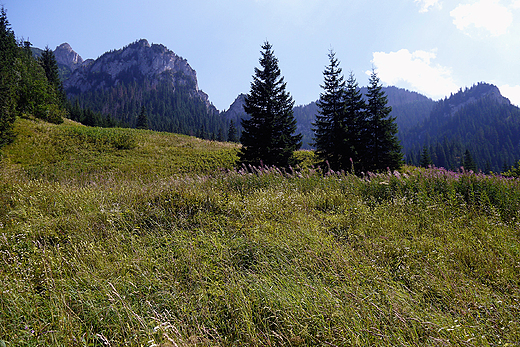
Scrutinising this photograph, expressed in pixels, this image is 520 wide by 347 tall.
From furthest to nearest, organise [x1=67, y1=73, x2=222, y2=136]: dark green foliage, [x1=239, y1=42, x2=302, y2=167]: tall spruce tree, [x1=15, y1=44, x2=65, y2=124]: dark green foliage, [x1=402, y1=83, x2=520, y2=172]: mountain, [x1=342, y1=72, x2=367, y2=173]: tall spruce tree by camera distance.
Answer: [x1=67, y1=73, x2=222, y2=136]: dark green foliage
[x1=402, y1=83, x2=520, y2=172]: mountain
[x1=15, y1=44, x2=65, y2=124]: dark green foliage
[x1=342, y1=72, x2=367, y2=173]: tall spruce tree
[x1=239, y1=42, x2=302, y2=167]: tall spruce tree

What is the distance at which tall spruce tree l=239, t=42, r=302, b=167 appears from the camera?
52.2ft

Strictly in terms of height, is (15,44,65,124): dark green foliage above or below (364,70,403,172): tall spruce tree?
above

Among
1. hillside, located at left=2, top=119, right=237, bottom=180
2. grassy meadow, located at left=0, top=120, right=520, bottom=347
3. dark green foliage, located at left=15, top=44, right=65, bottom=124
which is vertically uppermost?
dark green foliage, located at left=15, top=44, right=65, bottom=124

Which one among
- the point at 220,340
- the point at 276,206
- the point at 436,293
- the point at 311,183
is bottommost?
the point at 220,340

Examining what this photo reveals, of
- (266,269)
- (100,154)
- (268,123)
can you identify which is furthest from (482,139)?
(266,269)

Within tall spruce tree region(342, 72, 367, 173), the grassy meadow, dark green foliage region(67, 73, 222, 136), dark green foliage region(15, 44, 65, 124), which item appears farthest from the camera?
dark green foliage region(67, 73, 222, 136)

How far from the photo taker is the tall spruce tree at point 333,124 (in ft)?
62.1

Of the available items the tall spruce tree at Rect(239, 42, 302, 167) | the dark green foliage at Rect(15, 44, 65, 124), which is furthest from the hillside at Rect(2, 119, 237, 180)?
the dark green foliage at Rect(15, 44, 65, 124)

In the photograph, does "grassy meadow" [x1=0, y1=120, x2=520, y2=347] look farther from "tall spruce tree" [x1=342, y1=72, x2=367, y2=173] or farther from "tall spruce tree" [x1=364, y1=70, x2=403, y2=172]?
"tall spruce tree" [x1=364, y1=70, x2=403, y2=172]

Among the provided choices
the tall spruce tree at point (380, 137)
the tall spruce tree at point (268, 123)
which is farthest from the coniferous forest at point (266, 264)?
the tall spruce tree at point (380, 137)

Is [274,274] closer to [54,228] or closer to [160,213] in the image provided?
[160,213]

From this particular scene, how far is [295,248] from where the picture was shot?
9.92 ft

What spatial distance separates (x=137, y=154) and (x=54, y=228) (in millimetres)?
20478

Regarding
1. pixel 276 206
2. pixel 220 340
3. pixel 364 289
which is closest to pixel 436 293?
pixel 364 289
